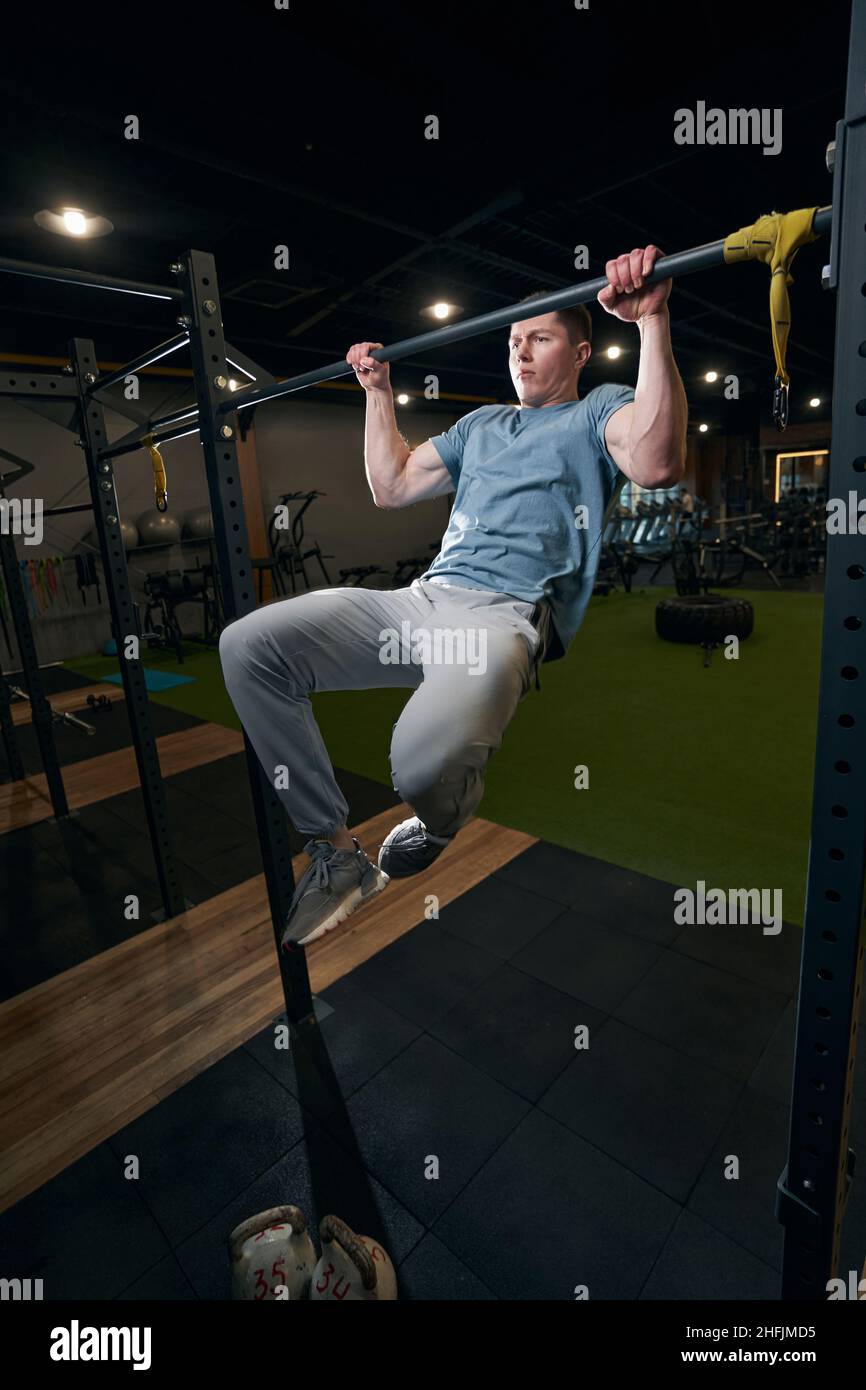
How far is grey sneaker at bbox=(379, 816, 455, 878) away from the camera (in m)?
1.28

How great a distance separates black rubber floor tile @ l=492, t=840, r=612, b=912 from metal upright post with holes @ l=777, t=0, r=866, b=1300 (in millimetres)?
1574

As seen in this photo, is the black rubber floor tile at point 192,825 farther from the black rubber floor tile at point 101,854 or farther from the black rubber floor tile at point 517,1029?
the black rubber floor tile at point 517,1029

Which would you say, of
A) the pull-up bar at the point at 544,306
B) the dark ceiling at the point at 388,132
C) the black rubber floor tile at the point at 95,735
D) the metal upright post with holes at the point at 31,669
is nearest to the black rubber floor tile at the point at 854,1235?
the pull-up bar at the point at 544,306

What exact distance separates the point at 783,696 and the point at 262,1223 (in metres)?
4.65

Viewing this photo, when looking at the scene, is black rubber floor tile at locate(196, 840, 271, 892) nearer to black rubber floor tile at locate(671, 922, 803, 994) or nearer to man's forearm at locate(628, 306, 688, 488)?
black rubber floor tile at locate(671, 922, 803, 994)

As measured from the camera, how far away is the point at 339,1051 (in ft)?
6.29

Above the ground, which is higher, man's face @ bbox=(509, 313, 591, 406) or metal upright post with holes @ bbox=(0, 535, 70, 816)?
man's face @ bbox=(509, 313, 591, 406)

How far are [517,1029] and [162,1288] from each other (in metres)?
1.02

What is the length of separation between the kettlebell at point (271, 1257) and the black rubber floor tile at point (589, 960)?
1.02 m

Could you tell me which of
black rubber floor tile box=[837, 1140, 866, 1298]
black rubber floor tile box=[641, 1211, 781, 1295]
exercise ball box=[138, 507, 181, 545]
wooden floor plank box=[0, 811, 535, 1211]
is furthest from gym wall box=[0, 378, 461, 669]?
black rubber floor tile box=[837, 1140, 866, 1298]

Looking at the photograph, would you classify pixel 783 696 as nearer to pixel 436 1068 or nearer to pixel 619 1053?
pixel 619 1053

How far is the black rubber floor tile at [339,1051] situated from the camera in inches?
71.0
